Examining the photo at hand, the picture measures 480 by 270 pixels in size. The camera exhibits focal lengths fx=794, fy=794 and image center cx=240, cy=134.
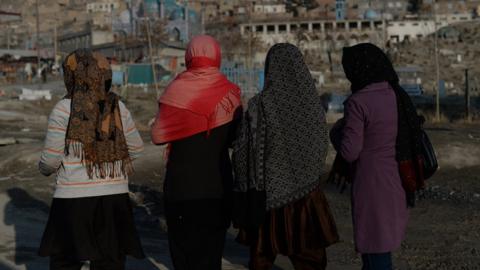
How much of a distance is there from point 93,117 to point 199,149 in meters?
0.54

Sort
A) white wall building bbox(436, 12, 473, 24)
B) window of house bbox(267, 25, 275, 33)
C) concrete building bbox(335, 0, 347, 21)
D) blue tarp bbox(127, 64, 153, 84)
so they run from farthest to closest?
white wall building bbox(436, 12, 473, 24) < window of house bbox(267, 25, 275, 33) < concrete building bbox(335, 0, 347, 21) < blue tarp bbox(127, 64, 153, 84)

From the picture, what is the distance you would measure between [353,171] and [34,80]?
4327cm

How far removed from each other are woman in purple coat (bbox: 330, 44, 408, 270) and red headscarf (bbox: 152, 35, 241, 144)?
577mm

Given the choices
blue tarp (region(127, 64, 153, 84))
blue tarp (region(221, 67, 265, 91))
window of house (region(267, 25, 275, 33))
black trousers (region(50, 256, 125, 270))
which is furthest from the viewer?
window of house (region(267, 25, 275, 33))

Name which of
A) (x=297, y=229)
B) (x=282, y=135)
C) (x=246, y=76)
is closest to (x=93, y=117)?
(x=282, y=135)

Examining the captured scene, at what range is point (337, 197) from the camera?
892 cm

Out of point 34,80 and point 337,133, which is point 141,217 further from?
point 34,80

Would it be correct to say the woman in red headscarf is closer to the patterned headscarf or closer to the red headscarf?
the red headscarf

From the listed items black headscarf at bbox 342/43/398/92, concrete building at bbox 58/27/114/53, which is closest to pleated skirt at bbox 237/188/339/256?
black headscarf at bbox 342/43/398/92

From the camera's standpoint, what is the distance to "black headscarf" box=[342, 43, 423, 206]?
3775 mm

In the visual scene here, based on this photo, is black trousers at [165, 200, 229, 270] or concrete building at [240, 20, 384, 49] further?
concrete building at [240, 20, 384, 49]

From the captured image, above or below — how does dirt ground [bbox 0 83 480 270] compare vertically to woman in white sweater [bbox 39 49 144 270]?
below

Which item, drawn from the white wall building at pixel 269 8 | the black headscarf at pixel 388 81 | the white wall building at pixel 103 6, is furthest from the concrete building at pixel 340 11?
the black headscarf at pixel 388 81

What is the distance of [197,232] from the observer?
3936mm
